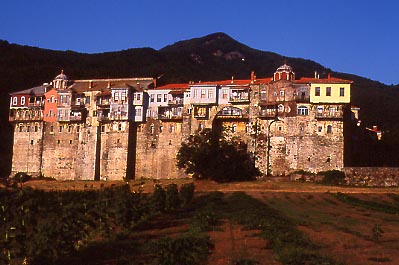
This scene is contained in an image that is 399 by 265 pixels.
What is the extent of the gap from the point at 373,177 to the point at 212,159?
1863 centimetres

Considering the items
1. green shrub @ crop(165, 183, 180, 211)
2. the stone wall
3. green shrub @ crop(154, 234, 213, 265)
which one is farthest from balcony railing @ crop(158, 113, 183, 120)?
green shrub @ crop(154, 234, 213, 265)

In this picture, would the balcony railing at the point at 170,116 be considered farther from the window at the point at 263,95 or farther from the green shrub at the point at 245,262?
the green shrub at the point at 245,262

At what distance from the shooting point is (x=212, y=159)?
76500 mm

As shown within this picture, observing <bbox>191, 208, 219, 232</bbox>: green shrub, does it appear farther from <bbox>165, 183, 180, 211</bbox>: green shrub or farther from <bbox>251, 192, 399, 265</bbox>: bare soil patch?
<bbox>165, 183, 180, 211</bbox>: green shrub

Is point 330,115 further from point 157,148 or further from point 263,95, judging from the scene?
point 157,148

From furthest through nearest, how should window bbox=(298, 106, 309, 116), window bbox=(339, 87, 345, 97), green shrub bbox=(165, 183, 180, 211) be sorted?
1. window bbox=(298, 106, 309, 116)
2. window bbox=(339, 87, 345, 97)
3. green shrub bbox=(165, 183, 180, 211)

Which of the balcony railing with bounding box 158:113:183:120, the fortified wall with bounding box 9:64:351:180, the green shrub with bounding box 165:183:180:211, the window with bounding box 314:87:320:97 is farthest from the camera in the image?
the balcony railing with bounding box 158:113:183:120

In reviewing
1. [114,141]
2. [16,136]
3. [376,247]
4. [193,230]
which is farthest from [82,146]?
[376,247]

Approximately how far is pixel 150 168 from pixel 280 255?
218 ft

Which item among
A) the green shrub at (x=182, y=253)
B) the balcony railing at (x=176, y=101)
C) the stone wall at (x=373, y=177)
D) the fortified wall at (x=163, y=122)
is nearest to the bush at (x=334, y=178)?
the stone wall at (x=373, y=177)

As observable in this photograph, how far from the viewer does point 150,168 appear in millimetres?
86438

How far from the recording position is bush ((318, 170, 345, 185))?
240 feet

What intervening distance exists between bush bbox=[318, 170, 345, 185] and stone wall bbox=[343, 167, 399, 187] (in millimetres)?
605

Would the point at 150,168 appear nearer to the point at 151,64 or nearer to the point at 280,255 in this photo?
the point at 280,255
